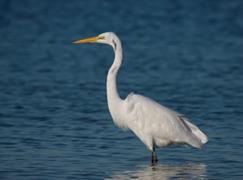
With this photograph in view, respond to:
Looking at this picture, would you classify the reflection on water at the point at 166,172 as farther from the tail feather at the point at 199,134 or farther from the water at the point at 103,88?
the tail feather at the point at 199,134

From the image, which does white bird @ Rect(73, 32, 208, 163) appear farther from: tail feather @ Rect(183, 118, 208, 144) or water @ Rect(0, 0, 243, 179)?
water @ Rect(0, 0, 243, 179)

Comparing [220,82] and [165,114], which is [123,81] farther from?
[165,114]

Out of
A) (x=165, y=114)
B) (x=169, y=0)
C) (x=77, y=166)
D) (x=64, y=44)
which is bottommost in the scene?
(x=77, y=166)

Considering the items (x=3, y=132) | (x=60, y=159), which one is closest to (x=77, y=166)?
(x=60, y=159)

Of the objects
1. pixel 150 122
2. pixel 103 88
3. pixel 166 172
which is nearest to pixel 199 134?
pixel 150 122

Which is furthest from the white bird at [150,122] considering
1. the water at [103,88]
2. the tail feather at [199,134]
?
the water at [103,88]

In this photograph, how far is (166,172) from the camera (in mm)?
10469

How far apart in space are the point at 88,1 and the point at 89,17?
5.62 meters

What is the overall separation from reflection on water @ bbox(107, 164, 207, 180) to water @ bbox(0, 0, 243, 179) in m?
0.01

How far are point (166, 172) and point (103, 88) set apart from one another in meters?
6.72

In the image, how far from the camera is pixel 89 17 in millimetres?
32688

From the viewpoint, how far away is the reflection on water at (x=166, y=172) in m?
10.2

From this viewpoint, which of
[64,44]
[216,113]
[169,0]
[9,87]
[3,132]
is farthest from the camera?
[169,0]

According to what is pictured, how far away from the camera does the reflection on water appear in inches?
401
